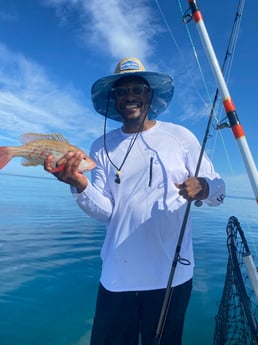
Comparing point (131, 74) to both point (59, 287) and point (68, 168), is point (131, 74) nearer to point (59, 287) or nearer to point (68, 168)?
point (68, 168)

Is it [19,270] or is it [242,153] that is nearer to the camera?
[242,153]

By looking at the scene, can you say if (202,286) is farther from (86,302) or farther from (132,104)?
(132,104)

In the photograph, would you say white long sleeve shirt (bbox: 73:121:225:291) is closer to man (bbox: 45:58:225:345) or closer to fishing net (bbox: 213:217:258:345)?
man (bbox: 45:58:225:345)

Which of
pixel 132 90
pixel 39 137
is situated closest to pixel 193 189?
pixel 132 90

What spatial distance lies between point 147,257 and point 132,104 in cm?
160

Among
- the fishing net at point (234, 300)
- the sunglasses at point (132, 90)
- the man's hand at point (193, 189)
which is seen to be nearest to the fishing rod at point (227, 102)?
the man's hand at point (193, 189)

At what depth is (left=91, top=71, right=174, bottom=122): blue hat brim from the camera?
2.98 m

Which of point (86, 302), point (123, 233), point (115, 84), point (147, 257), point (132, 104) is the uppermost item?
point (115, 84)

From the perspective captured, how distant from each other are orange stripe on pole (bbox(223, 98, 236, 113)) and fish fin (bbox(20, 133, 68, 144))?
1539 millimetres

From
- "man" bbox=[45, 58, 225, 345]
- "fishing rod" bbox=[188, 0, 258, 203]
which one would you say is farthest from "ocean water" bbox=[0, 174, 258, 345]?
"fishing rod" bbox=[188, 0, 258, 203]

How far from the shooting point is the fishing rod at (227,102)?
1984 mm

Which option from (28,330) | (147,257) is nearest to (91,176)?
(147,257)

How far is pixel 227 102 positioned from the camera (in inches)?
87.8

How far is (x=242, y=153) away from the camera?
6.63ft
